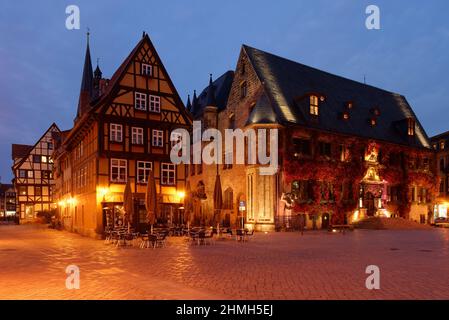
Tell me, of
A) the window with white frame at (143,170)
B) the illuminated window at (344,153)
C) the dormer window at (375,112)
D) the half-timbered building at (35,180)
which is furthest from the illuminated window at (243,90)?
the half-timbered building at (35,180)

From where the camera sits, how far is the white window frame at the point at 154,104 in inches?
1210

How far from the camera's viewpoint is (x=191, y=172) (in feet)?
163

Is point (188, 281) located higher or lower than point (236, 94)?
lower

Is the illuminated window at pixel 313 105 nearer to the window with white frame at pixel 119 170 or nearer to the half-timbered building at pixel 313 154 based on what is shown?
the half-timbered building at pixel 313 154

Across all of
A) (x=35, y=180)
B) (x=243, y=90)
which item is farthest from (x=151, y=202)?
(x=35, y=180)

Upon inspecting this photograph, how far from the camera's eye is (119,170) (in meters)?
29.2

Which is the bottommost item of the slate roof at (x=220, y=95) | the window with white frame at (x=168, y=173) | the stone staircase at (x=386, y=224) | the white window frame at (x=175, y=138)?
the stone staircase at (x=386, y=224)

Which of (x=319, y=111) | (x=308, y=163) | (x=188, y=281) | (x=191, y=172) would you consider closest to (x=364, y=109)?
(x=319, y=111)

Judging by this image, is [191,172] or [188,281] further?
[191,172]

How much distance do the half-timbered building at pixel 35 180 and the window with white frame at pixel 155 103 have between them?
3965 centimetres

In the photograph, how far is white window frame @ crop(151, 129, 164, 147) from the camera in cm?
3075

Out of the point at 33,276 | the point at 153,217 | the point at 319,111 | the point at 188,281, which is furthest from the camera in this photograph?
the point at 319,111

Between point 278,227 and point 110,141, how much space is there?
14.4 m

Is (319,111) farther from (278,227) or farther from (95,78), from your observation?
(95,78)
